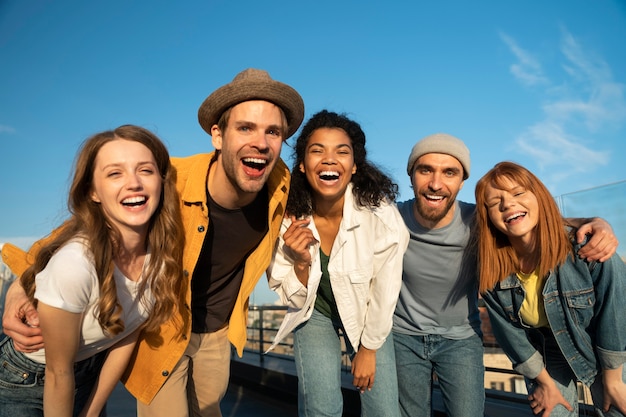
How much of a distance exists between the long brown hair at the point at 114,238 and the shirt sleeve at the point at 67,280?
7 cm

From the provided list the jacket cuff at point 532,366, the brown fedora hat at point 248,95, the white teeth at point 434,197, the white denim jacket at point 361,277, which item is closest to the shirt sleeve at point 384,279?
the white denim jacket at point 361,277

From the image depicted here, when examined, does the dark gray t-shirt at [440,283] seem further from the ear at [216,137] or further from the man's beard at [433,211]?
the ear at [216,137]

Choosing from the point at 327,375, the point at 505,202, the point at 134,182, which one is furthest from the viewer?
the point at 327,375

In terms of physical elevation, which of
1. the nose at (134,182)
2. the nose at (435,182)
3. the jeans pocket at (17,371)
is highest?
the nose at (435,182)

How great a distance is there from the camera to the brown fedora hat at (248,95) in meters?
3.21

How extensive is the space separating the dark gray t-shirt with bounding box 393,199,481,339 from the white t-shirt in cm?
199

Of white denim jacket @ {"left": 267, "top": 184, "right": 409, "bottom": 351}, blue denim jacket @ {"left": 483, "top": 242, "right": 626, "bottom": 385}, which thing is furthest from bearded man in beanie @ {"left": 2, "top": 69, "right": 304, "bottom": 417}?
blue denim jacket @ {"left": 483, "top": 242, "right": 626, "bottom": 385}

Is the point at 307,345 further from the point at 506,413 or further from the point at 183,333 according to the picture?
the point at 506,413

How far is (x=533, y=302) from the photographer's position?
3186 mm

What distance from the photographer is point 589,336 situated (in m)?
3.05

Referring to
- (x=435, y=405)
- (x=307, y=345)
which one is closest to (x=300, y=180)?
(x=307, y=345)

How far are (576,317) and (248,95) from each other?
2.50m

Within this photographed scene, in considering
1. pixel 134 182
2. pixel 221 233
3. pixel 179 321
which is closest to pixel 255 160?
pixel 221 233

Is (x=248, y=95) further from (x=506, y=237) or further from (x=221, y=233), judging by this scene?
(x=506, y=237)
